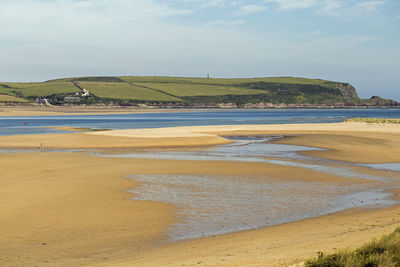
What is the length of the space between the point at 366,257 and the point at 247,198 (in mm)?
8799

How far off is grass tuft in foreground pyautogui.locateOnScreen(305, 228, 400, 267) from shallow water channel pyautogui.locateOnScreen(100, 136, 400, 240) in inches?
176

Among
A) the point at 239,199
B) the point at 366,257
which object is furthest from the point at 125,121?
A: the point at 366,257

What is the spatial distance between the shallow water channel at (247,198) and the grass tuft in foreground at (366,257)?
4.48m

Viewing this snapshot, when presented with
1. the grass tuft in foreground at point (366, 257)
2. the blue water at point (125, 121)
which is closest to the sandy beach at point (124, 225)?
the grass tuft in foreground at point (366, 257)

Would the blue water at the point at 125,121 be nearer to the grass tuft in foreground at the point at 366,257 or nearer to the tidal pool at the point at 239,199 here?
the tidal pool at the point at 239,199

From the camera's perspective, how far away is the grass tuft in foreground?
816 centimetres

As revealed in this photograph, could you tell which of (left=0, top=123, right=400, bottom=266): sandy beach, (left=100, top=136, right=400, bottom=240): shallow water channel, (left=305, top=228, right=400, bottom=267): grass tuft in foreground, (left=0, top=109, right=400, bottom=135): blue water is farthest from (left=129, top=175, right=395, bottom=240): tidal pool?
Result: (left=0, top=109, right=400, bottom=135): blue water

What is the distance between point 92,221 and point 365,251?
8001mm

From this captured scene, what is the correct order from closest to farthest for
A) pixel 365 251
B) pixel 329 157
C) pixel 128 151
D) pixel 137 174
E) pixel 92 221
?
pixel 365 251 < pixel 92 221 < pixel 137 174 < pixel 329 157 < pixel 128 151

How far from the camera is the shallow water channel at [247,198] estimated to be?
13703mm

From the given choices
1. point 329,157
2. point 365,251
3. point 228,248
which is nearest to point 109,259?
point 228,248

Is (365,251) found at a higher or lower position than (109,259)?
higher

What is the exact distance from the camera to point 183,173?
2316 cm

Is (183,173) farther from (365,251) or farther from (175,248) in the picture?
(365,251)
